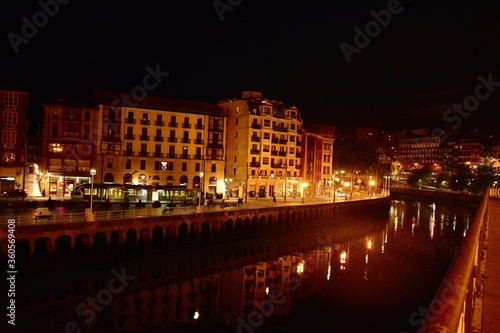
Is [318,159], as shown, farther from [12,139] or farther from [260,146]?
[12,139]

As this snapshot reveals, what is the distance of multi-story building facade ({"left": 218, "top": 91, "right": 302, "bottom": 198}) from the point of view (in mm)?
90875

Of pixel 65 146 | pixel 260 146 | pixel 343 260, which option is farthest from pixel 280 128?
pixel 343 260

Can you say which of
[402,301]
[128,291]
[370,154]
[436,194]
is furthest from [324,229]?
[436,194]

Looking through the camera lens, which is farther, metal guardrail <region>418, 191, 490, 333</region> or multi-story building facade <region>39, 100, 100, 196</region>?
multi-story building facade <region>39, 100, 100, 196</region>

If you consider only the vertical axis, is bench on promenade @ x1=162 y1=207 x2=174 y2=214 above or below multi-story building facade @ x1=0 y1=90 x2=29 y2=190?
below

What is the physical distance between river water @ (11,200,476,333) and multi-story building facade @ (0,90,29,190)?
38307 mm

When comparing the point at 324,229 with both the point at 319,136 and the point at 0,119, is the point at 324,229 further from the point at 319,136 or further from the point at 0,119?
the point at 0,119

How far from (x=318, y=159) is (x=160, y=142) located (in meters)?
42.1

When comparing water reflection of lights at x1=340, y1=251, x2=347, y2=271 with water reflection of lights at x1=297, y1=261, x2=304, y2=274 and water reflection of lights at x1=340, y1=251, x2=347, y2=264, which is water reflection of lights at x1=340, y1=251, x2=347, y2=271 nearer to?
water reflection of lights at x1=340, y1=251, x2=347, y2=264

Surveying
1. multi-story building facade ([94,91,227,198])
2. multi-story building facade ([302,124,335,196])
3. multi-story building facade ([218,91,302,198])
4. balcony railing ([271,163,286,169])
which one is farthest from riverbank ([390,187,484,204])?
multi-story building facade ([94,91,227,198])

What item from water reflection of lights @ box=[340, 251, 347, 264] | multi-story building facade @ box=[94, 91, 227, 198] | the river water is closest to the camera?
the river water

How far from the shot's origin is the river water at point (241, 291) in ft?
92.6

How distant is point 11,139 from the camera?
7169 centimetres

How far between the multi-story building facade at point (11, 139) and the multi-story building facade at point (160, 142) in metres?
11.6
